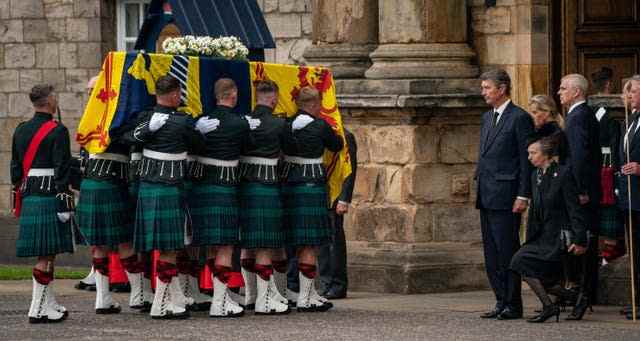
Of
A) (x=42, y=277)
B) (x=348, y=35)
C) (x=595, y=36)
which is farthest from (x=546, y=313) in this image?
(x=348, y=35)

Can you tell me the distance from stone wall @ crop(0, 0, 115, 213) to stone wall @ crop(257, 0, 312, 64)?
8.63 ft

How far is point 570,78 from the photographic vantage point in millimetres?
14492

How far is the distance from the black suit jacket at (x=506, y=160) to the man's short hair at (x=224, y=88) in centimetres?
189

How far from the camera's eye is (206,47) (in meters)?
15.3

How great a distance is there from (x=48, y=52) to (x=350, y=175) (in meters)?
7.63

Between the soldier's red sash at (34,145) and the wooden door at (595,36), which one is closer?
the soldier's red sash at (34,145)

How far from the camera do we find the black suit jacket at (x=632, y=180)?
14.1 m

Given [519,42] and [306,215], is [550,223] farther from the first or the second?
[519,42]

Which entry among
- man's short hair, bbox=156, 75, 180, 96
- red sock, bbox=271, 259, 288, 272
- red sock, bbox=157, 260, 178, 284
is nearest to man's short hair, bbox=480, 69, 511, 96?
red sock, bbox=271, 259, 288, 272

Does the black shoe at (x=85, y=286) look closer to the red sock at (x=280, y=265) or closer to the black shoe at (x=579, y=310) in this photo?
the red sock at (x=280, y=265)

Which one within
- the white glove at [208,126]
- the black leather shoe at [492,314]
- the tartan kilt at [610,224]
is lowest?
the black leather shoe at [492,314]

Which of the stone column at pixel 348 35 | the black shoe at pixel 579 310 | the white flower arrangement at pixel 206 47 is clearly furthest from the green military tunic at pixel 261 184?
the stone column at pixel 348 35

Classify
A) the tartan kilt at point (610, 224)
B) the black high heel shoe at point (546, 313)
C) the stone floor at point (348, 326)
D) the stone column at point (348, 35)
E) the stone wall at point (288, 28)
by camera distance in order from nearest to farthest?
the stone floor at point (348, 326)
the black high heel shoe at point (546, 313)
the tartan kilt at point (610, 224)
the stone column at point (348, 35)
the stone wall at point (288, 28)

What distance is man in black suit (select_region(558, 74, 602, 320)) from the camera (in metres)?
14.3
